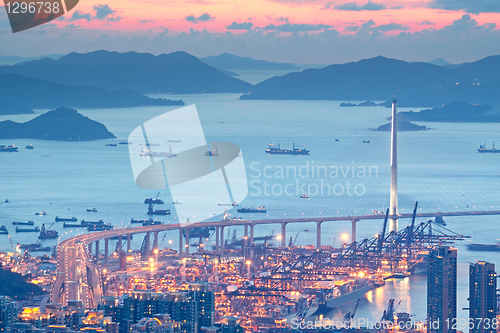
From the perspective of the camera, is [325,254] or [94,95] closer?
[325,254]

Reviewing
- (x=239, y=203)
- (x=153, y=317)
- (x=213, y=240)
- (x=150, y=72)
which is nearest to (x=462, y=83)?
(x=150, y=72)

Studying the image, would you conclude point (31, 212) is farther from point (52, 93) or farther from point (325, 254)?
point (52, 93)

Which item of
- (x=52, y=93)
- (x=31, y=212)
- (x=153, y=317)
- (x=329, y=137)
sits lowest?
(x=153, y=317)

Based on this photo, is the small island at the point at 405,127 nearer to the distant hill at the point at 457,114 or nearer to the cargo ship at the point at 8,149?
the distant hill at the point at 457,114

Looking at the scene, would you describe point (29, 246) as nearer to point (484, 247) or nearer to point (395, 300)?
point (395, 300)

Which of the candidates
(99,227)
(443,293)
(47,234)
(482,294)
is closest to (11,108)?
(99,227)

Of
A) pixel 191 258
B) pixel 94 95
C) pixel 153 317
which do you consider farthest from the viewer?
pixel 94 95
